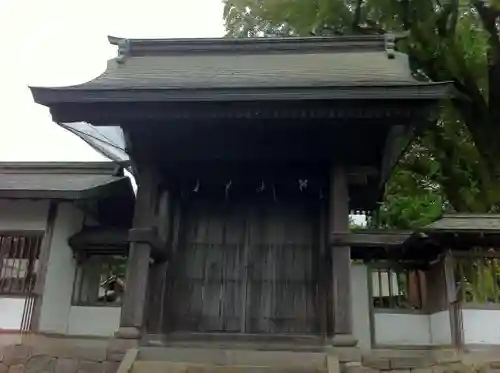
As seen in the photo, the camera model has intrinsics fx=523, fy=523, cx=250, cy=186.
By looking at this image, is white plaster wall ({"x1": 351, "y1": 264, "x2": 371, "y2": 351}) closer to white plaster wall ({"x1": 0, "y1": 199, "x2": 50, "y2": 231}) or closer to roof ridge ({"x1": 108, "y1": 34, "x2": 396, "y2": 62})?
roof ridge ({"x1": 108, "y1": 34, "x2": 396, "y2": 62})

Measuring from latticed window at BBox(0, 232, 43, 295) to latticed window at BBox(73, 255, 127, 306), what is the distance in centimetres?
68

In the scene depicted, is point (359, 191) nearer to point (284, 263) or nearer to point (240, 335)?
point (284, 263)

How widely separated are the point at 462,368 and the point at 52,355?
4.90 meters

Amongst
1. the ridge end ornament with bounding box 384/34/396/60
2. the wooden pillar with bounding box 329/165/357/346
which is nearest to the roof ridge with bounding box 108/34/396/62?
the ridge end ornament with bounding box 384/34/396/60

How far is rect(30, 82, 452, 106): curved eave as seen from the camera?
5672mm

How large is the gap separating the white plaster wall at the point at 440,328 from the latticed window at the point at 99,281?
4.66 meters

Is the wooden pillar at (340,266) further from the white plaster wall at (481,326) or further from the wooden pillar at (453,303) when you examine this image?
the white plaster wall at (481,326)

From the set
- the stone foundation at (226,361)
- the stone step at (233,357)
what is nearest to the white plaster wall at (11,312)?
the stone foundation at (226,361)

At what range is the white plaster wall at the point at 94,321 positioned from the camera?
7859 millimetres

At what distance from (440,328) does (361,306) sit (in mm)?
1147

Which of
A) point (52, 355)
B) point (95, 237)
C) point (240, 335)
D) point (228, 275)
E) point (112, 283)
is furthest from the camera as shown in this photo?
point (112, 283)

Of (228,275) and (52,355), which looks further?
(228,275)

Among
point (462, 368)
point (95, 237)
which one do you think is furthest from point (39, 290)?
point (462, 368)

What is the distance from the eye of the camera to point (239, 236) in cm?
730
